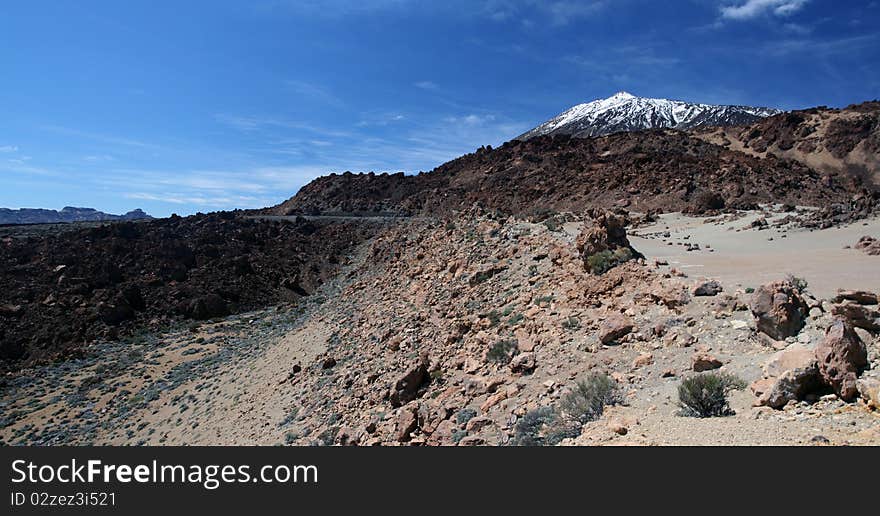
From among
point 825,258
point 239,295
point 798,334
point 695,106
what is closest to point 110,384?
point 239,295

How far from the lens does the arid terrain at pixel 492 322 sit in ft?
16.0

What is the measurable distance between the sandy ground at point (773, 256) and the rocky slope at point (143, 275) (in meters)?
20.5

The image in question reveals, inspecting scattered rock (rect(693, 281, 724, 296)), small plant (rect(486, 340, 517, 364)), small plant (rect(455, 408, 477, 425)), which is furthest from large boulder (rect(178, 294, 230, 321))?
scattered rock (rect(693, 281, 724, 296))

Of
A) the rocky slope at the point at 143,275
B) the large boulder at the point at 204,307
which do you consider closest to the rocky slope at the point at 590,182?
the rocky slope at the point at 143,275

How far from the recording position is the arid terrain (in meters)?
4.87

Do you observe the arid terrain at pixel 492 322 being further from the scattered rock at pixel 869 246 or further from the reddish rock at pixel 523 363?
the scattered rock at pixel 869 246

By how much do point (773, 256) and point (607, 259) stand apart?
15.2 ft

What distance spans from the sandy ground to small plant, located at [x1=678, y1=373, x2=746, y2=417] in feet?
9.94

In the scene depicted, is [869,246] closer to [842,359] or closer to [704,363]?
[704,363]

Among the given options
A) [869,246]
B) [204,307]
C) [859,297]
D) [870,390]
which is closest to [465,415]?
[870,390]

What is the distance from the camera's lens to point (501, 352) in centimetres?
772

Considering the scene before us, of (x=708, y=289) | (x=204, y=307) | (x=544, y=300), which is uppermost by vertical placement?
(x=708, y=289)

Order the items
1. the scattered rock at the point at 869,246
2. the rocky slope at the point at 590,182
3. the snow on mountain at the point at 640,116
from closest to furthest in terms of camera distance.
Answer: the scattered rock at the point at 869,246
the rocky slope at the point at 590,182
the snow on mountain at the point at 640,116

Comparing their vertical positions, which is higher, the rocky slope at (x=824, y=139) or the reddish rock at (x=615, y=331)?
the rocky slope at (x=824, y=139)
